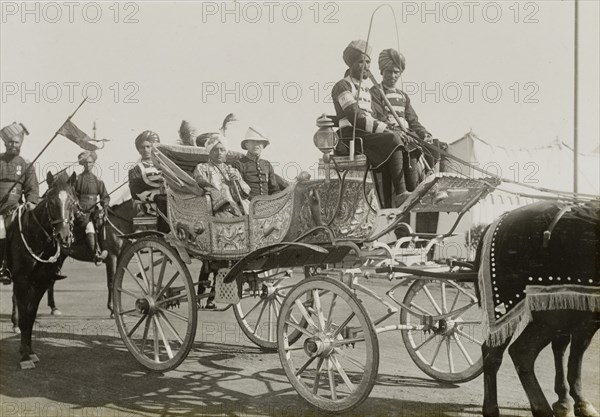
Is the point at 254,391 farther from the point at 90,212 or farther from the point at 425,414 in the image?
the point at 90,212

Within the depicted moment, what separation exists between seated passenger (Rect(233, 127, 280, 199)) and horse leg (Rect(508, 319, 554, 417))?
138 inches

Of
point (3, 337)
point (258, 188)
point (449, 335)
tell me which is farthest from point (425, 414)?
point (3, 337)

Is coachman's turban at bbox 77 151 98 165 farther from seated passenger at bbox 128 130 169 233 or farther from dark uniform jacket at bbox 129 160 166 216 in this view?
dark uniform jacket at bbox 129 160 166 216

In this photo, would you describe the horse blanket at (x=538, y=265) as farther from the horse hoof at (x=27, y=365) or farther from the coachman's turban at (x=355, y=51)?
the horse hoof at (x=27, y=365)

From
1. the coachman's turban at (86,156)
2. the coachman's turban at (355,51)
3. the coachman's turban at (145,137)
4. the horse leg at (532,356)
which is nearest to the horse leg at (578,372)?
the horse leg at (532,356)

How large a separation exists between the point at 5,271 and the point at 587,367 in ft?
19.3

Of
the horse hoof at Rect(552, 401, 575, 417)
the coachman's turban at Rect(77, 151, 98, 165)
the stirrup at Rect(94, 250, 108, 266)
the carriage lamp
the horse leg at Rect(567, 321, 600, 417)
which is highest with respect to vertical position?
the coachman's turban at Rect(77, 151, 98, 165)

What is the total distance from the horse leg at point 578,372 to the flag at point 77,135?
210 inches

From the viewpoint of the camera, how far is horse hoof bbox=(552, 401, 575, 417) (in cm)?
440

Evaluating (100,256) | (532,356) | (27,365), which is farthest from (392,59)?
(100,256)

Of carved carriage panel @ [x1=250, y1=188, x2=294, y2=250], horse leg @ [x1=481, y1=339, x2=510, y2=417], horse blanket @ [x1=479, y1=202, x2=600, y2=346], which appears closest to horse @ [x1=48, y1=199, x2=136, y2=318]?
carved carriage panel @ [x1=250, y1=188, x2=294, y2=250]

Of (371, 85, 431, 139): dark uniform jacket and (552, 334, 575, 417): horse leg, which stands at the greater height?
(371, 85, 431, 139): dark uniform jacket

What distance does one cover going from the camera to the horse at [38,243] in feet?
20.8

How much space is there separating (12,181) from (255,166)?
339 centimetres
